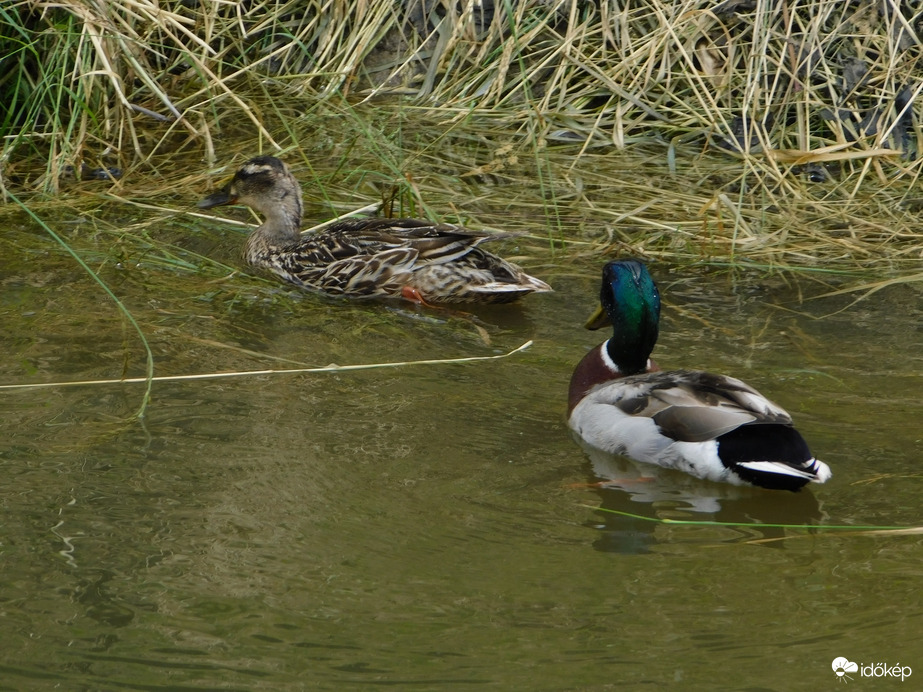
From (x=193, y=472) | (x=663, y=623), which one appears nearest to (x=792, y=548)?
(x=663, y=623)

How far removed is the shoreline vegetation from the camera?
25.3 feet

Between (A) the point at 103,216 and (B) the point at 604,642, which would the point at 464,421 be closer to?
(B) the point at 604,642

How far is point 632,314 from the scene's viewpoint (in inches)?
214

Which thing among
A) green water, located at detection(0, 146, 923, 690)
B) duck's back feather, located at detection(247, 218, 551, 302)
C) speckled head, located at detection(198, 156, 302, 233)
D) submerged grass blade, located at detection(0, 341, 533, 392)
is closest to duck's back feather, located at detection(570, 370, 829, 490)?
green water, located at detection(0, 146, 923, 690)

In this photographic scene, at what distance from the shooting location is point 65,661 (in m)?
3.52

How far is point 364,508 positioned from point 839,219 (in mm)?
4026

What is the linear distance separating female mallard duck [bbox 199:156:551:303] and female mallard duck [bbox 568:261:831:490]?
1085mm

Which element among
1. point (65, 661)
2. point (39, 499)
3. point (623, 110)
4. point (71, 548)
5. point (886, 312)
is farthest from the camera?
point (623, 110)

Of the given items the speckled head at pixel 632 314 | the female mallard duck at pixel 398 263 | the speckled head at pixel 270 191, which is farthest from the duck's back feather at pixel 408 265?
the speckled head at pixel 632 314

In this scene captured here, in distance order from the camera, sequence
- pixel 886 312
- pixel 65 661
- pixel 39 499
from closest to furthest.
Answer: pixel 65 661
pixel 39 499
pixel 886 312

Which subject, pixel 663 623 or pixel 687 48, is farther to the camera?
pixel 687 48

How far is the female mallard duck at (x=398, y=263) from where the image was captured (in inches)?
261

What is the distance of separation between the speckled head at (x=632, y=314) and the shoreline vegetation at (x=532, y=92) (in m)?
1.71

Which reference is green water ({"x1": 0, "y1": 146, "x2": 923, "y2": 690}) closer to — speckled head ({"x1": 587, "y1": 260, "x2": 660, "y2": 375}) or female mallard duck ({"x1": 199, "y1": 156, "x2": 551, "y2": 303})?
female mallard duck ({"x1": 199, "y1": 156, "x2": 551, "y2": 303})
